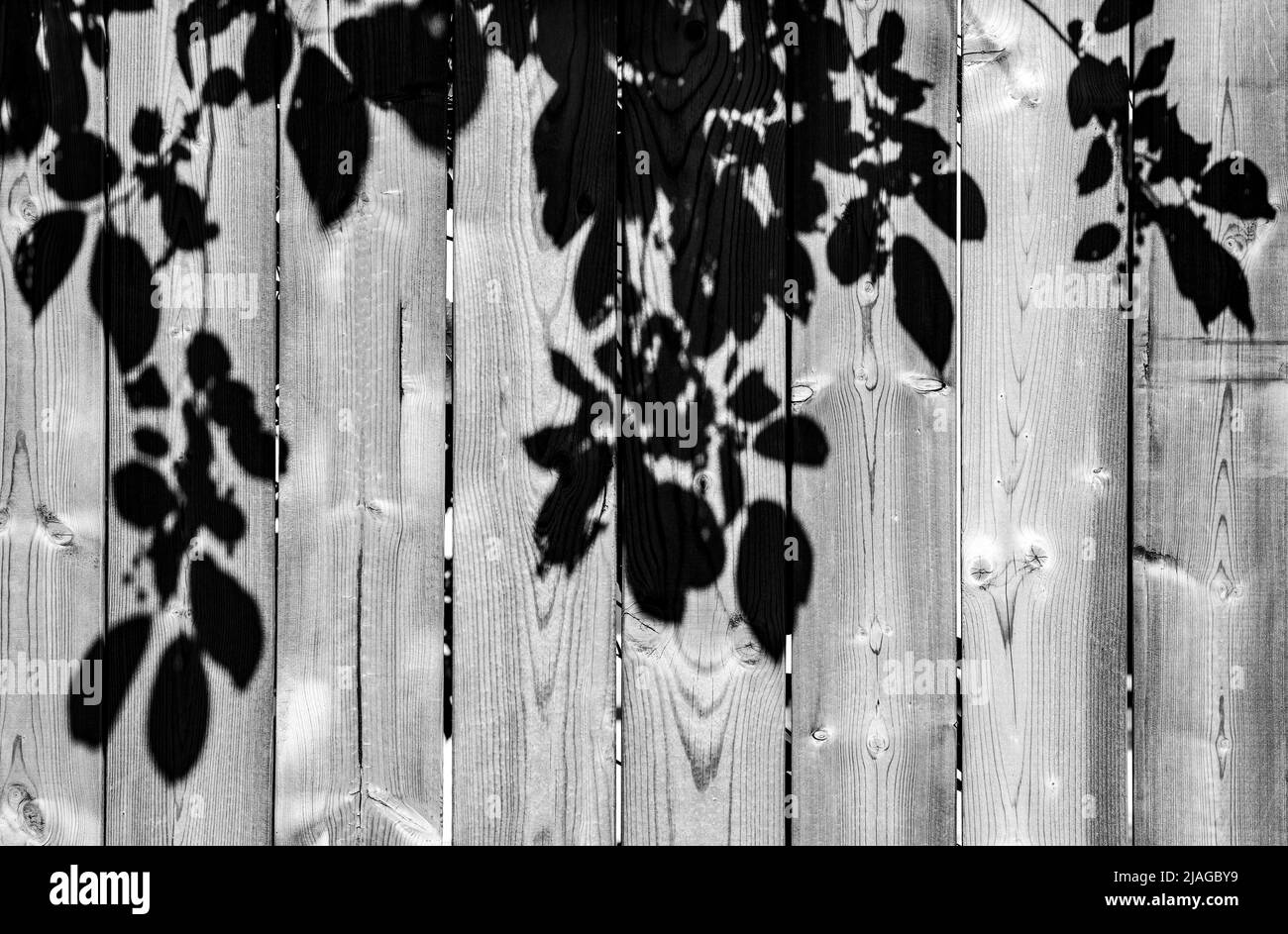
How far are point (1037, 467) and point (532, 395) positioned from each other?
88 cm

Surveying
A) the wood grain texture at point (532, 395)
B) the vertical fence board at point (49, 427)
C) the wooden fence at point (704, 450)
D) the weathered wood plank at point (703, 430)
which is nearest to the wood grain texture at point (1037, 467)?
the wooden fence at point (704, 450)

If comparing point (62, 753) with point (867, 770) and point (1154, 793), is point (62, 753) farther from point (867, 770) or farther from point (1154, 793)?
point (1154, 793)

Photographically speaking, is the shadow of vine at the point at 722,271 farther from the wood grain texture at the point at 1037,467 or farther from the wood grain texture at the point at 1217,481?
the wood grain texture at the point at 1217,481

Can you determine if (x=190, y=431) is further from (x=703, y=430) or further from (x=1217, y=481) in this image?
(x=1217, y=481)

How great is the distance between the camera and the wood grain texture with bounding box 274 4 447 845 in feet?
5.84

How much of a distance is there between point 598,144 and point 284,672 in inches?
41.6

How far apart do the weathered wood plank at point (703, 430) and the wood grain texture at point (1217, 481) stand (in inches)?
25.1

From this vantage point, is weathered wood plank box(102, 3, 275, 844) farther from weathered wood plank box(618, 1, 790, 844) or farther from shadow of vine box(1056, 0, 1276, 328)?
shadow of vine box(1056, 0, 1276, 328)

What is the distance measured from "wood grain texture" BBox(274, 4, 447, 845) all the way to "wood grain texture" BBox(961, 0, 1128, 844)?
0.92 m

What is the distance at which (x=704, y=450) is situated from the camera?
5.86 feet

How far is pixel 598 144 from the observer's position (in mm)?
1782

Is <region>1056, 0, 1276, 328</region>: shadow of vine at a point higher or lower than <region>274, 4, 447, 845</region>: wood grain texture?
higher

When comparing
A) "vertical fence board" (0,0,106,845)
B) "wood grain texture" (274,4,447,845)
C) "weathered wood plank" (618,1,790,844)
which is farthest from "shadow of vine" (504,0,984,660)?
"vertical fence board" (0,0,106,845)

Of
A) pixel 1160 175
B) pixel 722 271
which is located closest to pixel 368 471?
pixel 722 271
